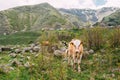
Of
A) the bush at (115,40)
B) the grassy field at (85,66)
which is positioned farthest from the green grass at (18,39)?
the bush at (115,40)

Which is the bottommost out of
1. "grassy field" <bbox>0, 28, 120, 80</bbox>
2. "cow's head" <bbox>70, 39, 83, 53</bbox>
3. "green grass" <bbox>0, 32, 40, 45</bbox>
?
"green grass" <bbox>0, 32, 40, 45</bbox>

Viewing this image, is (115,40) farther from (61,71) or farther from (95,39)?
(61,71)

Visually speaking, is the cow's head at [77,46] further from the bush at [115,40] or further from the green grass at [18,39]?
the green grass at [18,39]

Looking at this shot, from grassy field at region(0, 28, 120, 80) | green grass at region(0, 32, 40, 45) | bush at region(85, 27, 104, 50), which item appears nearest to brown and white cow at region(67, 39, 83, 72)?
grassy field at region(0, 28, 120, 80)

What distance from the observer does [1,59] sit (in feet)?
71.4

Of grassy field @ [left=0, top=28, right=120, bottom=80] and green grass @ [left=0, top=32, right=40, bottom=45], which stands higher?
grassy field @ [left=0, top=28, right=120, bottom=80]

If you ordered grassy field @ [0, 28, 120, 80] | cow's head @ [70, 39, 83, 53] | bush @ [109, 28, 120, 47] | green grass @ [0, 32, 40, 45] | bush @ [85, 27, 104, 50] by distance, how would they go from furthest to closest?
1. green grass @ [0, 32, 40, 45]
2. bush @ [85, 27, 104, 50]
3. bush @ [109, 28, 120, 47]
4. cow's head @ [70, 39, 83, 53]
5. grassy field @ [0, 28, 120, 80]

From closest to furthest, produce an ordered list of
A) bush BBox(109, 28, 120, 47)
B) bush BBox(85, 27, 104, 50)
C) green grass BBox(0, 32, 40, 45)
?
bush BBox(109, 28, 120, 47) → bush BBox(85, 27, 104, 50) → green grass BBox(0, 32, 40, 45)

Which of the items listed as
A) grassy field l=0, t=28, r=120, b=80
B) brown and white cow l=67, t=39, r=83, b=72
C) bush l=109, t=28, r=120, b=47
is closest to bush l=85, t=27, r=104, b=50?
grassy field l=0, t=28, r=120, b=80

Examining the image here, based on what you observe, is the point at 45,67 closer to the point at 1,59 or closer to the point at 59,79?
the point at 59,79

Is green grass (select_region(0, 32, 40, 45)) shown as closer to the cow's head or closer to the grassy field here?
the grassy field

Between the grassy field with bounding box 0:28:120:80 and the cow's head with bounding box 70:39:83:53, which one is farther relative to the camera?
the cow's head with bounding box 70:39:83:53

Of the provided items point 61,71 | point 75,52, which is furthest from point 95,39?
point 61,71

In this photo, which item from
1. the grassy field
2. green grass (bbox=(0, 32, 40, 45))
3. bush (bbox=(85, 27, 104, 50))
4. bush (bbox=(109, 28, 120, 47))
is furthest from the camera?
green grass (bbox=(0, 32, 40, 45))
